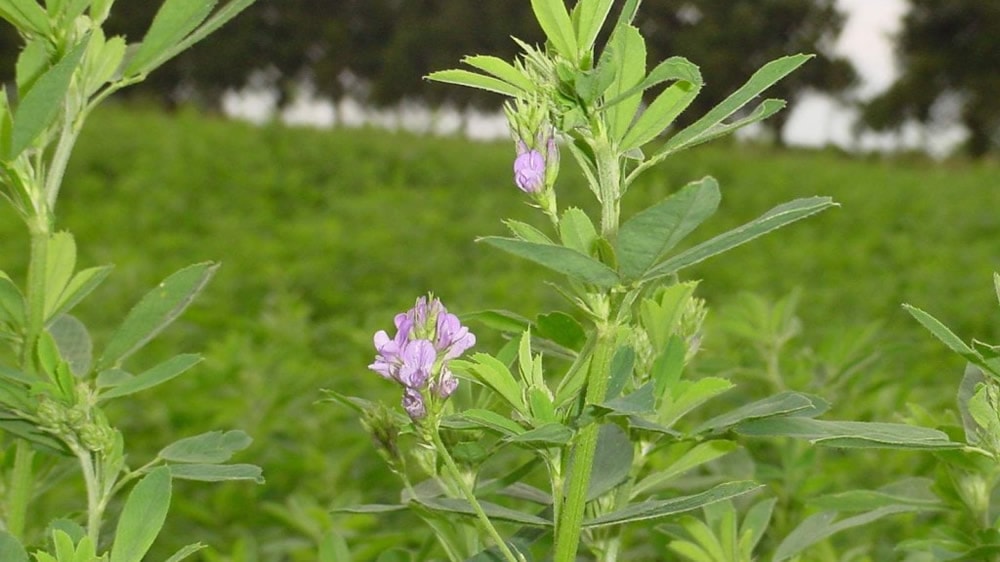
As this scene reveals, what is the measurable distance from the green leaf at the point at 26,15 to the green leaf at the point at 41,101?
8cm

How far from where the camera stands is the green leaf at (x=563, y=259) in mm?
440

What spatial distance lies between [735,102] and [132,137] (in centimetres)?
822

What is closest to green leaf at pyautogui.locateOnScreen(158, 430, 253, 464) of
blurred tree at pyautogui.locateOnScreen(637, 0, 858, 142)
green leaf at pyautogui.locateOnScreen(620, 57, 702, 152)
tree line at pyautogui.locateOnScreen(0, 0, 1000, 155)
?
green leaf at pyautogui.locateOnScreen(620, 57, 702, 152)

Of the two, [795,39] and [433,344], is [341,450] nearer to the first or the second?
[433,344]

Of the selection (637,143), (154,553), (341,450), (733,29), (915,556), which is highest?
(733,29)

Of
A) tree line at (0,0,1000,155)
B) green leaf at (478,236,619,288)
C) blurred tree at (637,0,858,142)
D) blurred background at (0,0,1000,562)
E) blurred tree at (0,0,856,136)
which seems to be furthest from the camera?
tree line at (0,0,1000,155)

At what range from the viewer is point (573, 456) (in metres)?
0.52

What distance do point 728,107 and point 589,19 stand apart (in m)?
0.08

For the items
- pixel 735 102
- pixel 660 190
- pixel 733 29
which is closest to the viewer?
pixel 735 102

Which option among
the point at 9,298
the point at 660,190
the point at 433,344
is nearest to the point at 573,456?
the point at 433,344

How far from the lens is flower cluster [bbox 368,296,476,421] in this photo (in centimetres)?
52

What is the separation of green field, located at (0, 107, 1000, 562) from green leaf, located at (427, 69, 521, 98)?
1.52 feet

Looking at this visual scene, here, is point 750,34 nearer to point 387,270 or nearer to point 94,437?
point 387,270

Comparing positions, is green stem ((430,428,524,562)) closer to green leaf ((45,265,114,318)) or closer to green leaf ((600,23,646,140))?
green leaf ((600,23,646,140))
